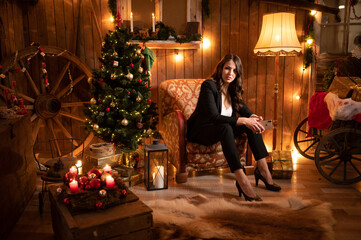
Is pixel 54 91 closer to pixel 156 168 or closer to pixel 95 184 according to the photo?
pixel 156 168

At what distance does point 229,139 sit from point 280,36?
1.27 m

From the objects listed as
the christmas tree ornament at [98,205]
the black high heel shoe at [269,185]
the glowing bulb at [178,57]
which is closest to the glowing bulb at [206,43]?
the glowing bulb at [178,57]

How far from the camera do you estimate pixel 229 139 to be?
8.07 ft

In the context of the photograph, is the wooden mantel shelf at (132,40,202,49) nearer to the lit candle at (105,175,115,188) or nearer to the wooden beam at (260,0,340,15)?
the wooden beam at (260,0,340,15)

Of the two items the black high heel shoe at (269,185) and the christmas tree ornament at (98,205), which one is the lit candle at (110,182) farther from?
the black high heel shoe at (269,185)

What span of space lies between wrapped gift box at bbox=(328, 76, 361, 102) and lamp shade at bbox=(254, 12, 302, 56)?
498mm

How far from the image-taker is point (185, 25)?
350 centimetres

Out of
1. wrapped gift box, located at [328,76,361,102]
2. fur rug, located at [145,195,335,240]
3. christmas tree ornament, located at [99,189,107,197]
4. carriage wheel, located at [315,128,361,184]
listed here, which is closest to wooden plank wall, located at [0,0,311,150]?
wrapped gift box, located at [328,76,361,102]

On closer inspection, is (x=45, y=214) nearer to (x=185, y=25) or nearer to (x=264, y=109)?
(x=185, y=25)

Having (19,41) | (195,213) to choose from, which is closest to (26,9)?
(19,41)

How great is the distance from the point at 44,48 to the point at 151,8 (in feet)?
3.94

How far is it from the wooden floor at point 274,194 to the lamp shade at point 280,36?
121 cm

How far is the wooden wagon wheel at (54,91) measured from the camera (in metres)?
3.17

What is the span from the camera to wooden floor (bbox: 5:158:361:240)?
1987 millimetres
